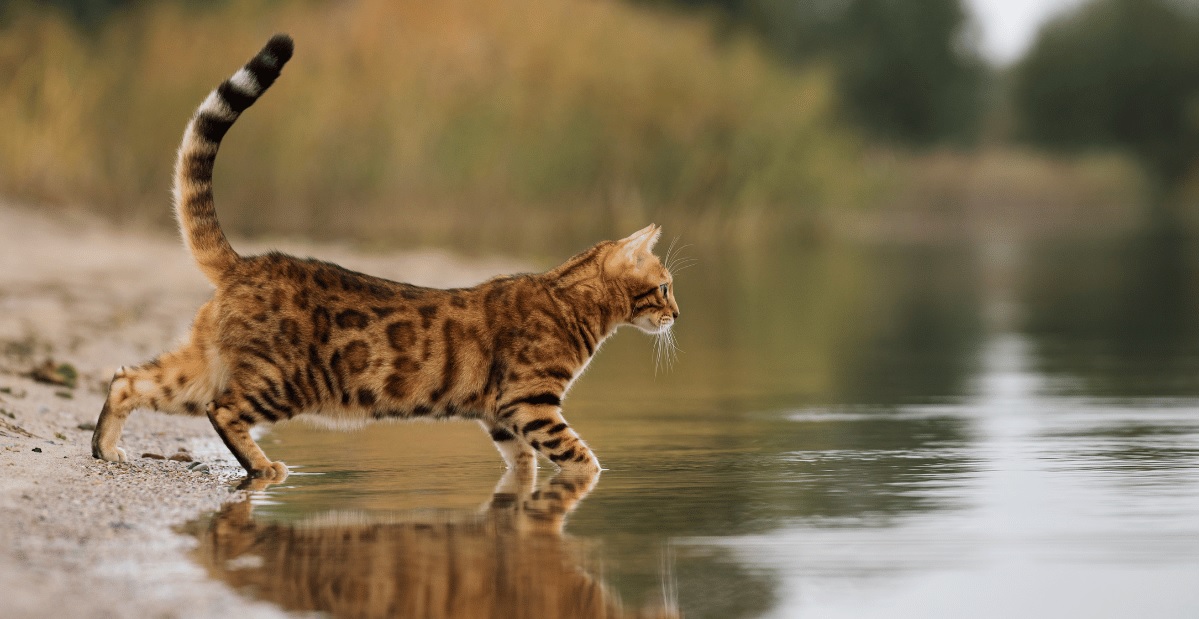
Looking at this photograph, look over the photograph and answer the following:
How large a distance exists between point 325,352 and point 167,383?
0.60 meters

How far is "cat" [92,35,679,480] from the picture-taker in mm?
6406

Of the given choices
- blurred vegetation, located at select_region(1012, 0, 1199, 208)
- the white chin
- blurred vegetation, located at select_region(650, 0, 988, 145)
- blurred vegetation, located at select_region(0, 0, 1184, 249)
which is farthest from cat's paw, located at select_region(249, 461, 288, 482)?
blurred vegetation, located at select_region(1012, 0, 1199, 208)

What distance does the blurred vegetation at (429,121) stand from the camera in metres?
20.9

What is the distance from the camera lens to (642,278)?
23.4ft

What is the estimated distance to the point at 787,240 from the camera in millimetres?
31828

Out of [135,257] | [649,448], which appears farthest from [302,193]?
[649,448]

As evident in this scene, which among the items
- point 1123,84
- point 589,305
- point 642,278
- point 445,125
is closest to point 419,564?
point 589,305

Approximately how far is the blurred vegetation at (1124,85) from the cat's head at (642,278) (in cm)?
6120

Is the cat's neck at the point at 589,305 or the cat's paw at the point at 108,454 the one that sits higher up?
the cat's neck at the point at 589,305

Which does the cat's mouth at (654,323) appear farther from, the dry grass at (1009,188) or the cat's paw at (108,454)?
the dry grass at (1009,188)

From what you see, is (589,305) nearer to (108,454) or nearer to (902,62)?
(108,454)

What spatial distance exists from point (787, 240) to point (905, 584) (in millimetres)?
27634

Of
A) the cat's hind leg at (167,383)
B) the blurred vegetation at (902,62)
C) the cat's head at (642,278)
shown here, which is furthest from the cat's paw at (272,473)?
the blurred vegetation at (902,62)

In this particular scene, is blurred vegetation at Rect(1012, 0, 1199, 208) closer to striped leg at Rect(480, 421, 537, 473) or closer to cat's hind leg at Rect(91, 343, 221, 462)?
striped leg at Rect(480, 421, 537, 473)
